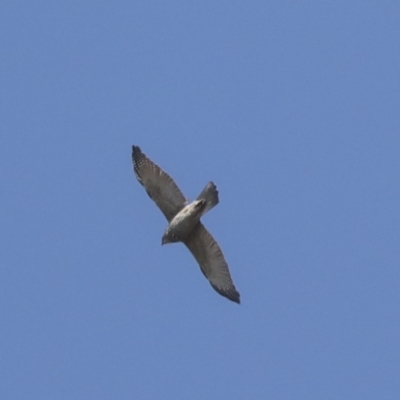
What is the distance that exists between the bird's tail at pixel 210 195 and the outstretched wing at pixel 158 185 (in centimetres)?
58

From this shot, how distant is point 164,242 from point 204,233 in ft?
2.55

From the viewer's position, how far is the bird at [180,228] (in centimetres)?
1645

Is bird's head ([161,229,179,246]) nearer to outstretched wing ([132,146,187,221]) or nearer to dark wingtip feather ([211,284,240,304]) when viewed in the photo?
outstretched wing ([132,146,187,221])

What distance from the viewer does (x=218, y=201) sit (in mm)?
15914

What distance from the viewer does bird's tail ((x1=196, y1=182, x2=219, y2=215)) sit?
15953 millimetres

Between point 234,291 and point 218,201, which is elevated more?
point 218,201

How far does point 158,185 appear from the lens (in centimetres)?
1655

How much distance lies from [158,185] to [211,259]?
67.0 inches

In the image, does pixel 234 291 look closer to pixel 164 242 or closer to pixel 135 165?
pixel 164 242

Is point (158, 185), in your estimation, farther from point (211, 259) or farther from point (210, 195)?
point (211, 259)

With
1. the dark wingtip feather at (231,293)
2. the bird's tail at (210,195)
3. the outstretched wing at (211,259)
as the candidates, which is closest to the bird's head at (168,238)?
the outstretched wing at (211,259)

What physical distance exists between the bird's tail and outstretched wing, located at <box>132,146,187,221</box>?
58 cm

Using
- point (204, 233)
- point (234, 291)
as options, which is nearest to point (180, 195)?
point (204, 233)

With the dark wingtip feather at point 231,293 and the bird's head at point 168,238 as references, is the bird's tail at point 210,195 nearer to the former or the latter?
the bird's head at point 168,238
